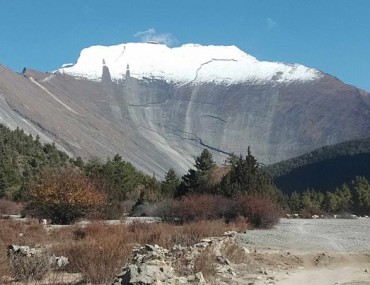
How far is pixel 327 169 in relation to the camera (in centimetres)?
16525

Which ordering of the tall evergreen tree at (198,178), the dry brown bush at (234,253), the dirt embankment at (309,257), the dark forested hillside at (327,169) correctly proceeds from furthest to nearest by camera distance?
the dark forested hillside at (327,169), the tall evergreen tree at (198,178), the dry brown bush at (234,253), the dirt embankment at (309,257)

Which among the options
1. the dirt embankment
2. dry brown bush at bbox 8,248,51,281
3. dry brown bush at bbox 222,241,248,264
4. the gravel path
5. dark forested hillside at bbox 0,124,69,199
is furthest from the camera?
dark forested hillside at bbox 0,124,69,199

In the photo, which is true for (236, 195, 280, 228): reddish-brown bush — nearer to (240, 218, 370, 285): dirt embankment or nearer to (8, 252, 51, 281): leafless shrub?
(240, 218, 370, 285): dirt embankment

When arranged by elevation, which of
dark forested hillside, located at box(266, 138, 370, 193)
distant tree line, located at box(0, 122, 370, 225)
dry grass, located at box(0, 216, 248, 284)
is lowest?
dry grass, located at box(0, 216, 248, 284)

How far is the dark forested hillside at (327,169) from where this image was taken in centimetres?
15525

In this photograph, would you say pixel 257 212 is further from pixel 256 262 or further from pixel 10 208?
pixel 10 208

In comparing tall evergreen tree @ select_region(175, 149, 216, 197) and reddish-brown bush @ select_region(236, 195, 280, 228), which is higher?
tall evergreen tree @ select_region(175, 149, 216, 197)

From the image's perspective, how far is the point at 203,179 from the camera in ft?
158

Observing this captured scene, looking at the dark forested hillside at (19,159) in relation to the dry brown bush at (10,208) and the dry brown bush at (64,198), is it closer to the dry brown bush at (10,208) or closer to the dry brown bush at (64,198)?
the dry brown bush at (10,208)

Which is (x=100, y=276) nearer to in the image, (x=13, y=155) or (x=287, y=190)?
(x=13, y=155)

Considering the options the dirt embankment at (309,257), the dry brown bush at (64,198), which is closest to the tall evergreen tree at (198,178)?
the dry brown bush at (64,198)

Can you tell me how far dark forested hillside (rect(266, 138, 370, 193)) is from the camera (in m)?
155

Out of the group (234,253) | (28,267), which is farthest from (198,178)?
(28,267)

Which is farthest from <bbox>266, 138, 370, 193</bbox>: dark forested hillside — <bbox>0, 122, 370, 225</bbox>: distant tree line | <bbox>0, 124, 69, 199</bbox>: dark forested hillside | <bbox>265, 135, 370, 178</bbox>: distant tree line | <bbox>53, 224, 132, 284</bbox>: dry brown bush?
<bbox>53, 224, 132, 284</bbox>: dry brown bush
